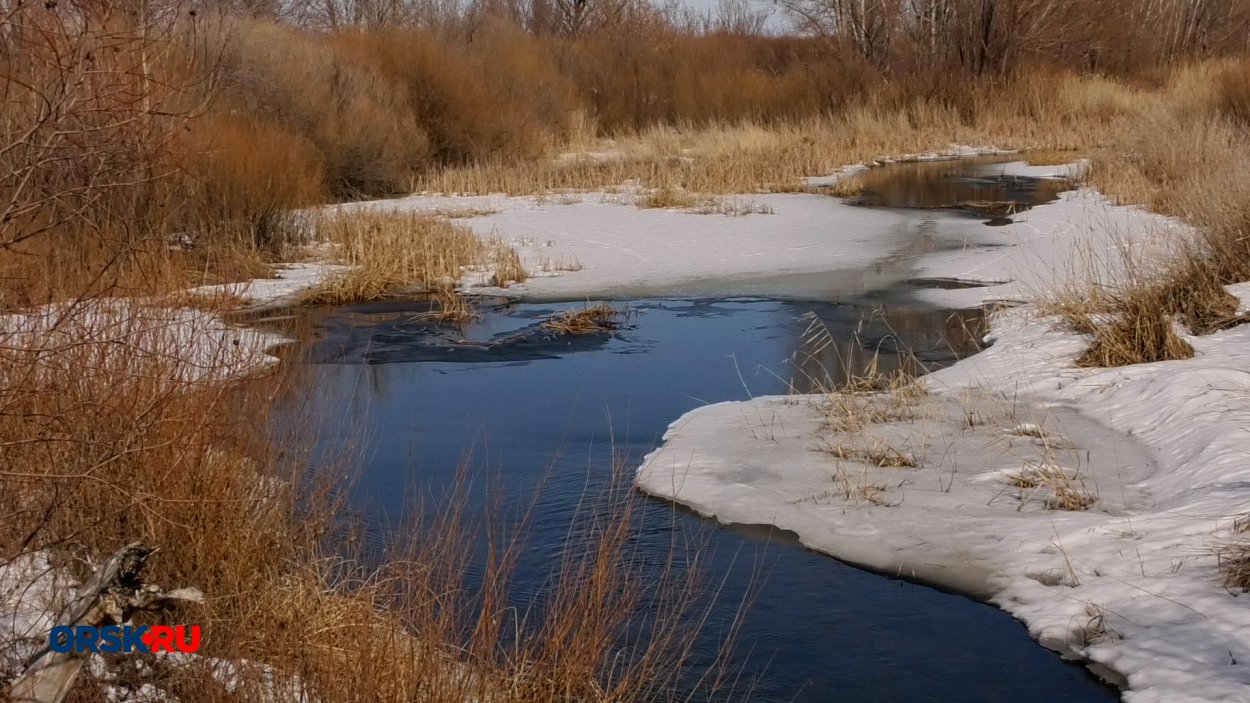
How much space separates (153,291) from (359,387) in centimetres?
324

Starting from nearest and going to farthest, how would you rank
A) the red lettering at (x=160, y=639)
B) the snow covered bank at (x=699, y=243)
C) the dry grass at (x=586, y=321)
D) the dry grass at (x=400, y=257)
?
the red lettering at (x=160, y=639)
the dry grass at (x=586, y=321)
the dry grass at (x=400, y=257)
the snow covered bank at (x=699, y=243)

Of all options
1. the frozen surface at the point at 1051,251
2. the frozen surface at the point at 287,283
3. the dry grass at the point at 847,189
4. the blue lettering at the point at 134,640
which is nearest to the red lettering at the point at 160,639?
the blue lettering at the point at 134,640

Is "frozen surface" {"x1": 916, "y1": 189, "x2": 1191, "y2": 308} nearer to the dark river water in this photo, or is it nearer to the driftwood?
the dark river water

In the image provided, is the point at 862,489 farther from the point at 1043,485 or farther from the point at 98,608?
the point at 98,608

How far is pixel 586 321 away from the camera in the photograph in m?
9.59

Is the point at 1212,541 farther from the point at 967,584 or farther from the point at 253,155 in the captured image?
the point at 253,155

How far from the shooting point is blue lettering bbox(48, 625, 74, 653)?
9.05ft

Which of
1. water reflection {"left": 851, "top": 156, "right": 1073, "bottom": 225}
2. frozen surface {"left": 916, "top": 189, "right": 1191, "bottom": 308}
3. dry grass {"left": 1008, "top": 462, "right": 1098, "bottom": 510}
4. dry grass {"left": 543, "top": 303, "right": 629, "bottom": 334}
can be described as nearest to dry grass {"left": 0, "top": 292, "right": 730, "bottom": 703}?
dry grass {"left": 1008, "top": 462, "right": 1098, "bottom": 510}

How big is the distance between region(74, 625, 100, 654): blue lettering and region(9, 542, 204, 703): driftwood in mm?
18

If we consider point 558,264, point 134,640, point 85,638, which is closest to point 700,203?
point 558,264

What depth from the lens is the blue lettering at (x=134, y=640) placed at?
312 centimetres

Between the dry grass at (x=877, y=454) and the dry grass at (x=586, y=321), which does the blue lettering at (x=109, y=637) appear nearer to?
the dry grass at (x=877, y=454)

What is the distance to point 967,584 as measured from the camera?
4.71 m

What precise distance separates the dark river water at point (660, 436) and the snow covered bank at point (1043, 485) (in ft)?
0.63
